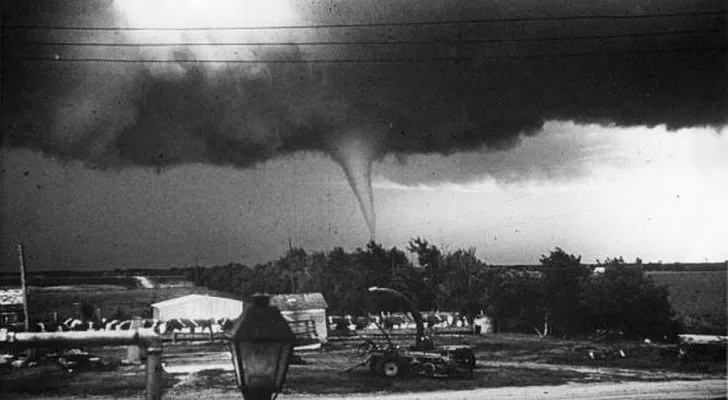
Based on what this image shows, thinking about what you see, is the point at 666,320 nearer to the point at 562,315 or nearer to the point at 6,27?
the point at 562,315

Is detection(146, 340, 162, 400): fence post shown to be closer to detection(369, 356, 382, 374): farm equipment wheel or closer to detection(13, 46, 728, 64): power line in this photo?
detection(13, 46, 728, 64): power line

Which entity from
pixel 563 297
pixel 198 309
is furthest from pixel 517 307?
pixel 198 309

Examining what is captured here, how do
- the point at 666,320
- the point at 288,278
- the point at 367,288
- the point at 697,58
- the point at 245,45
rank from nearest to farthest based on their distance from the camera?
the point at 245,45 < the point at 697,58 < the point at 288,278 < the point at 367,288 < the point at 666,320

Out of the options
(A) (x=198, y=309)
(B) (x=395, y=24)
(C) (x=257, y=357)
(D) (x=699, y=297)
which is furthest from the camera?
(D) (x=699, y=297)

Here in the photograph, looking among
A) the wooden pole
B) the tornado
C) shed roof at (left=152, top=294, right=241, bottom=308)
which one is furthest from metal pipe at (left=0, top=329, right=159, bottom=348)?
the tornado

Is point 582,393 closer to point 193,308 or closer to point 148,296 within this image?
point 193,308

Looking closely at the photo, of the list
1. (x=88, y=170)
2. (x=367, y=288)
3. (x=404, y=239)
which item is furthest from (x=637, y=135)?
(x=88, y=170)

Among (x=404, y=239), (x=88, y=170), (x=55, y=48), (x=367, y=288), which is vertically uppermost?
(x=55, y=48)
